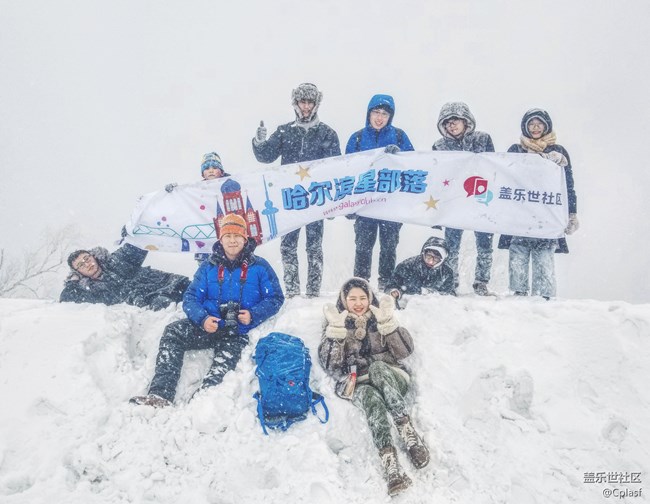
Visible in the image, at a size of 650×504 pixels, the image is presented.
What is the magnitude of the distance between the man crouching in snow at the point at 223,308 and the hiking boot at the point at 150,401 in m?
0.16

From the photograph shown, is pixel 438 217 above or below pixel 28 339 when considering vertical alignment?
above

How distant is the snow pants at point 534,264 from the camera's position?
19.2 ft

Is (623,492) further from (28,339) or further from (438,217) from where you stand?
(28,339)

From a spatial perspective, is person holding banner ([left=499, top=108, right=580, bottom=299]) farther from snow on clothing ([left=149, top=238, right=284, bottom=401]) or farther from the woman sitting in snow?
snow on clothing ([left=149, top=238, right=284, bottom=401])

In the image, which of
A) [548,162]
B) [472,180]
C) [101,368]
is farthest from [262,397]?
[548,162]

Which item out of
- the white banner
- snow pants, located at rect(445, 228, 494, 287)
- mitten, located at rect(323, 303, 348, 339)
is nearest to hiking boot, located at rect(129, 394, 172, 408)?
mitten, located at rect(323, 303, 348, 339)

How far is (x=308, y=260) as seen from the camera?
19.7 feet

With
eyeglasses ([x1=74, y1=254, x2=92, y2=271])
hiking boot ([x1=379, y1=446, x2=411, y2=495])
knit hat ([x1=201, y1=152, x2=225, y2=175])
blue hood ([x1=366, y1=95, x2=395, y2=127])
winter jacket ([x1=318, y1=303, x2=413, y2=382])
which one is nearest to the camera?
hiking boot ([x1=379, y1=446, x2=411, y2=495])

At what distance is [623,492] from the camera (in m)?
3.18

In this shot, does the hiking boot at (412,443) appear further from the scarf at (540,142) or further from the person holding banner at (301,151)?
the scarf at (540,142)

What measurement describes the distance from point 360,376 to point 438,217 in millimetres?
3017

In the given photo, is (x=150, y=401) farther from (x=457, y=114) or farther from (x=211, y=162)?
(x=457, y=114)

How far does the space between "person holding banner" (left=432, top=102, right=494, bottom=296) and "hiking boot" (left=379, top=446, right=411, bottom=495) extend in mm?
3463

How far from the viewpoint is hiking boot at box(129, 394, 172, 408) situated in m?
3.75
